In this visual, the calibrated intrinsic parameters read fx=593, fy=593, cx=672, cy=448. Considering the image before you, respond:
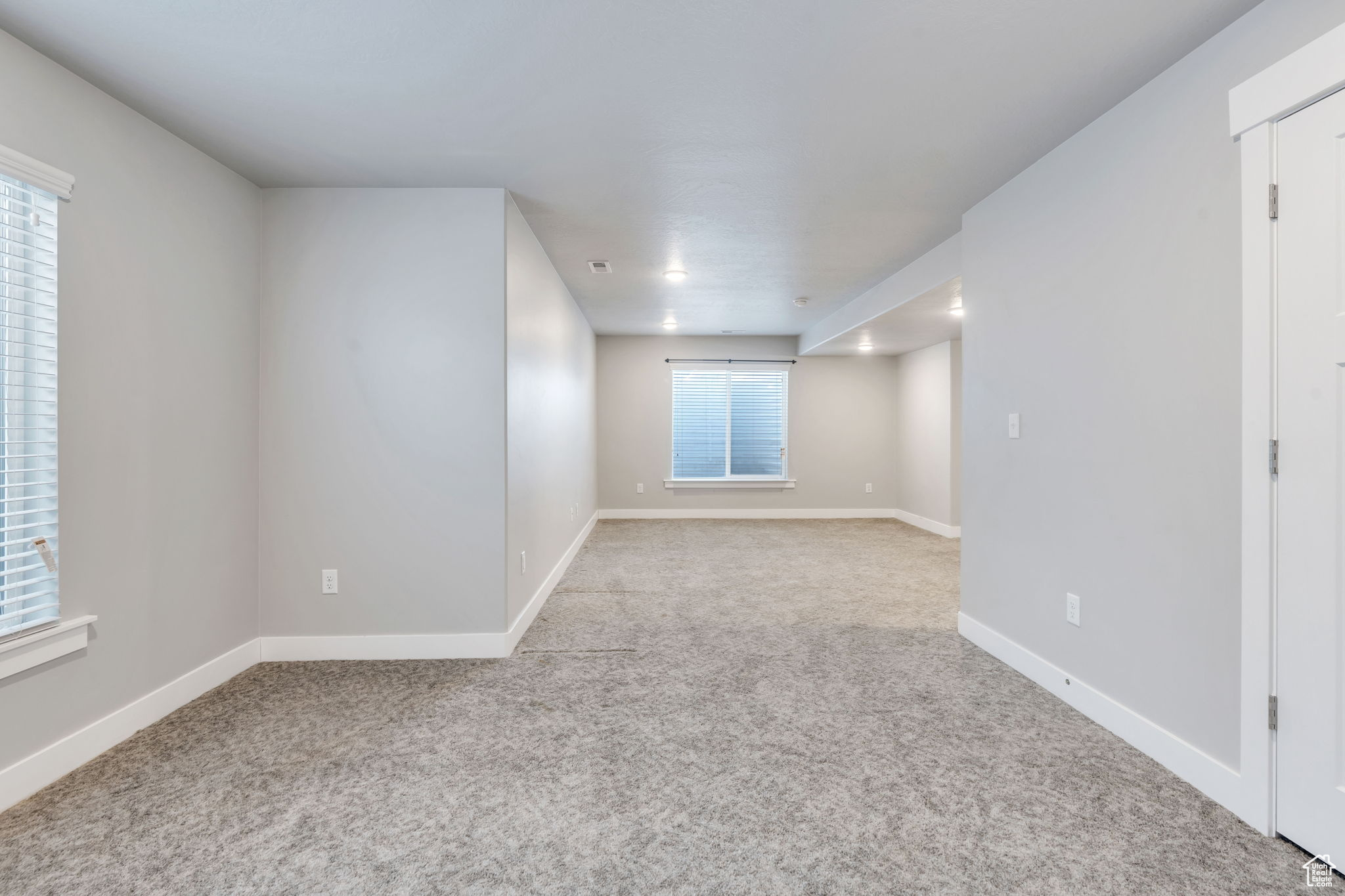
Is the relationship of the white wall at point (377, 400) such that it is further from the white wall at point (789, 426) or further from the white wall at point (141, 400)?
the white wall at point (789, 426)

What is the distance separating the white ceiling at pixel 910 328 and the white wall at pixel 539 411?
265 cm

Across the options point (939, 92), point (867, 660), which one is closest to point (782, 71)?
point (939, 92)

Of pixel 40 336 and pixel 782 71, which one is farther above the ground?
pixel 782 71

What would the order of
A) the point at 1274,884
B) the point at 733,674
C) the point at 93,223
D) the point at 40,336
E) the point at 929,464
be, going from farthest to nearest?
the point at 929,464, the point at 733,674, the point at 93,223, the point at 40,336, the point at 1274,884

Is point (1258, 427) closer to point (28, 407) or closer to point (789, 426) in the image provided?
point (28, 407)

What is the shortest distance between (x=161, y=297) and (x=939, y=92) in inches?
122

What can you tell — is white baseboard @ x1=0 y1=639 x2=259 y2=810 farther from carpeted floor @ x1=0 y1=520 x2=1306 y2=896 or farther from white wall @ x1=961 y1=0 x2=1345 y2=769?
white wall @ x1=961 y1=0 x2=1345 y2=769

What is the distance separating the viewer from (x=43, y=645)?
1.90 m

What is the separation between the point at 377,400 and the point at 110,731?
5.29 ft

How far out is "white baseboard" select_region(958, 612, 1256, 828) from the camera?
Result: 5.84 feet

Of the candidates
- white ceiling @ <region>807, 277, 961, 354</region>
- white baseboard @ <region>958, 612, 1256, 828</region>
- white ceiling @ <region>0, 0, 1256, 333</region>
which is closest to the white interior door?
white baseboard @ <region>958, 612, 1256, 828</region>

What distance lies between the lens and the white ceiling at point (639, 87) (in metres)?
1.74

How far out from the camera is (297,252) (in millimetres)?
2963

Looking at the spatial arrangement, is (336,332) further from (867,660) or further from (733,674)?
(867,660)
